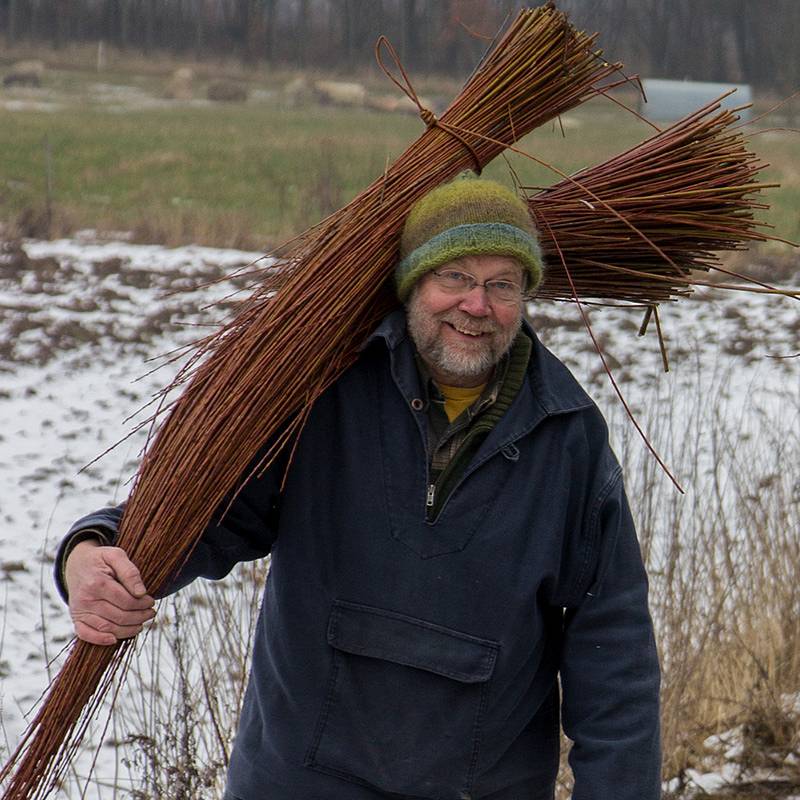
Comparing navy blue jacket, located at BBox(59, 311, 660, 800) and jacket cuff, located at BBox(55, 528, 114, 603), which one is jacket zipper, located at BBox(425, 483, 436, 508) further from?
jacket cuff, located at BBox(55, 528, 114, 603)

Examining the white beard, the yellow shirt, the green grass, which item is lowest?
the yellow shirt

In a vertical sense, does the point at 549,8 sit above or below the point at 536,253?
above

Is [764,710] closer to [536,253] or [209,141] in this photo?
[536,253]

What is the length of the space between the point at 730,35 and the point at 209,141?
855 inches

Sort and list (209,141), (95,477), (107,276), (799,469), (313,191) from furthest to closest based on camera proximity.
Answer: (209,141) < (313,191) < (107,276) < (95,477) < (799,469)

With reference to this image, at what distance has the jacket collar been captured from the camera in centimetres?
190

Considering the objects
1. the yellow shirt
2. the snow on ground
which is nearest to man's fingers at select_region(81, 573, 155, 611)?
the yellow shirt

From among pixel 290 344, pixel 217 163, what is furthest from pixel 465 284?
pixel 217 163

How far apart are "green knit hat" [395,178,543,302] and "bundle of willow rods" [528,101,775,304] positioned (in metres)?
0.15

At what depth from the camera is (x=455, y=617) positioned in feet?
6.13

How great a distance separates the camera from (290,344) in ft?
6.34

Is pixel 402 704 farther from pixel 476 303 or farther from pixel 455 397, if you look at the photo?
pixel 476 303

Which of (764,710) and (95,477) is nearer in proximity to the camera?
(764,710)

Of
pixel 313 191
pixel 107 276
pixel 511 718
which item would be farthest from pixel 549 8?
pixel 313 191
